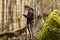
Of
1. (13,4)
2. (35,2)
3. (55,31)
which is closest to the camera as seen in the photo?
(55,31)

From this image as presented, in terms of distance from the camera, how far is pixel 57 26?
434 centimetres

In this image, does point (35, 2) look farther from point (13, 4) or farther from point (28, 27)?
point (28, 27)

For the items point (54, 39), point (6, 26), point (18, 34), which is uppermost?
point (54, 39)

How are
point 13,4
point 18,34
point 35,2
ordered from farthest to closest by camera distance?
point 35,2 < point 13,4 < point 18,34

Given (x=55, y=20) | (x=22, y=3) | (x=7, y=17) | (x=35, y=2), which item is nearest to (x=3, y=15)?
(x=7, y=17)

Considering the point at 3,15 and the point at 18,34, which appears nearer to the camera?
the point at 18,34

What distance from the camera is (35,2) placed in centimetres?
2777

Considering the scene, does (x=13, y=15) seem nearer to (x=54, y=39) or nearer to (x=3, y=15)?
(x=3, y=15)

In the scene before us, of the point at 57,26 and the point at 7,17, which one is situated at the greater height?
the point at 57,26

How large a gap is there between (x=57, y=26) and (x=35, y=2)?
23488 mm

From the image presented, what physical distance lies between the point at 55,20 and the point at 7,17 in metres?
17.6

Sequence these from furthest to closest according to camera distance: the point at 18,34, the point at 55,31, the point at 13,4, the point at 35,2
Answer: the point at 35,2 < the point at 13,4 < the point at 18,34 < the point at 55,31

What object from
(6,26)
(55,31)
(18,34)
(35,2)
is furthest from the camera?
(35,2)

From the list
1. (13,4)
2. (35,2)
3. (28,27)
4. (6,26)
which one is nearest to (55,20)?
(28,27)
